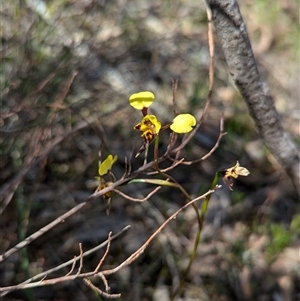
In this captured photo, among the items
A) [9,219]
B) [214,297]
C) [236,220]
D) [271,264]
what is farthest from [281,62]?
[9,219]

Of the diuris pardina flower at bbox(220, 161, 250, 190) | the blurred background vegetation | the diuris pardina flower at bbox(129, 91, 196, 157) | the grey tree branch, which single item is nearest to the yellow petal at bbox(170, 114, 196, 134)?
the diuris pardina flower at bbox(129, 91, 196, 157)

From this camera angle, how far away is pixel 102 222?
2.32 metres

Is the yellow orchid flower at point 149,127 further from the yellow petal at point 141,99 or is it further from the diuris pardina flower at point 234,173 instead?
the diuris pardina flower at point 234,173

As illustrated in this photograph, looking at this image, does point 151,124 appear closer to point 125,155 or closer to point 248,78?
point 248,78

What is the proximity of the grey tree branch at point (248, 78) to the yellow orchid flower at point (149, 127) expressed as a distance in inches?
11.9

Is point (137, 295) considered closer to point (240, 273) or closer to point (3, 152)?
point (240, 273)

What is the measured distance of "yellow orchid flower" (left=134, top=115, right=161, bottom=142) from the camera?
1132mm

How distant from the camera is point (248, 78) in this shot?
1.34 metres

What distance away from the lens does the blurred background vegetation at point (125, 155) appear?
2.07m

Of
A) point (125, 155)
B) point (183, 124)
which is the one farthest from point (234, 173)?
point (125, 155)

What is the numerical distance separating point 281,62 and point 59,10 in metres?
1.34

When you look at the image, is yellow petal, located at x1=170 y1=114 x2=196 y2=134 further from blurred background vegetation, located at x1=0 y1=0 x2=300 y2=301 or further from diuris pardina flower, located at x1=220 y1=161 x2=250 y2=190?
blurred background vegetation, located at x1=0 y1=0 x2=300 y2=301

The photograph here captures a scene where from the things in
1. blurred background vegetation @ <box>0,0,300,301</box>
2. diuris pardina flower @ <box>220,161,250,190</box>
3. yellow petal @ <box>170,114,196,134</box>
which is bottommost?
blurred background vegetation @ <box>0,0,300,301</box>

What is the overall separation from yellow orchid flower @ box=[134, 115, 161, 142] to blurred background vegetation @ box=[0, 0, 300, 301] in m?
0.62
